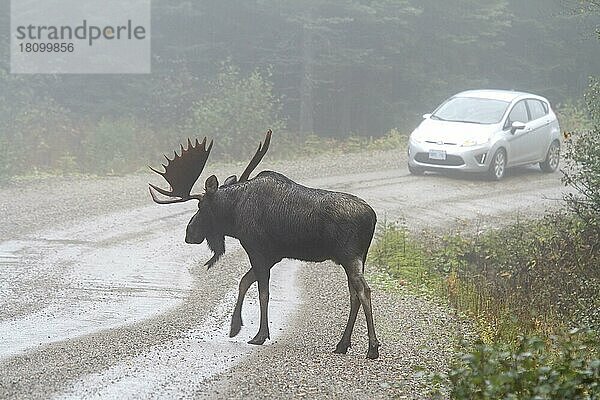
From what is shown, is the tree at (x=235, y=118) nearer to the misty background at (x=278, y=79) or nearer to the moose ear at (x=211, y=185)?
the misty background at (x=278, y=79)

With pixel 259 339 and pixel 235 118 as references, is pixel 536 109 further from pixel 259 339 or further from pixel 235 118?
pixel 259 339

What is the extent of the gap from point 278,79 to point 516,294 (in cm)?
2165

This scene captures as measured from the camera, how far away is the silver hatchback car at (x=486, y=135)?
24.5 meters

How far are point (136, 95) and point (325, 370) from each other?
78.1 ft

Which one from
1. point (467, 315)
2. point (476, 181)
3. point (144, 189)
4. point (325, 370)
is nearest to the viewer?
point (325, 370)

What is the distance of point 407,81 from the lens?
37.2 meters

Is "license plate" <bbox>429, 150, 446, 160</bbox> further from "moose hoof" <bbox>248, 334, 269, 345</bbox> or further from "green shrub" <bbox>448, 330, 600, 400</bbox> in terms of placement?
"green shrub" <bbox>448, 330, 600, 400</bbox>

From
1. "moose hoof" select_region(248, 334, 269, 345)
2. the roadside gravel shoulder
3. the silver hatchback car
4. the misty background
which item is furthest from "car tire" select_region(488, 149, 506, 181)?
"moose hoof" select_region(248, 334, 269, 345)

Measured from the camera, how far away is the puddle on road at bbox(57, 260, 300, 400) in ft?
29.0

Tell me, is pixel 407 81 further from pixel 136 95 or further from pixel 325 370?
pixel 325 370

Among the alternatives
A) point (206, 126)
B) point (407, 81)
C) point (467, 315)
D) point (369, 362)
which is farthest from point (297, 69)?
point (369, 362)

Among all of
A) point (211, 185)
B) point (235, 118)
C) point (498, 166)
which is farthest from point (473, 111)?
point (211, 185)

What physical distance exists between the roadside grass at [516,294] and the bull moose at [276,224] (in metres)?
1.22

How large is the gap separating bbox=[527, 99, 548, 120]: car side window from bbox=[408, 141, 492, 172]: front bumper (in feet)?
7.29
